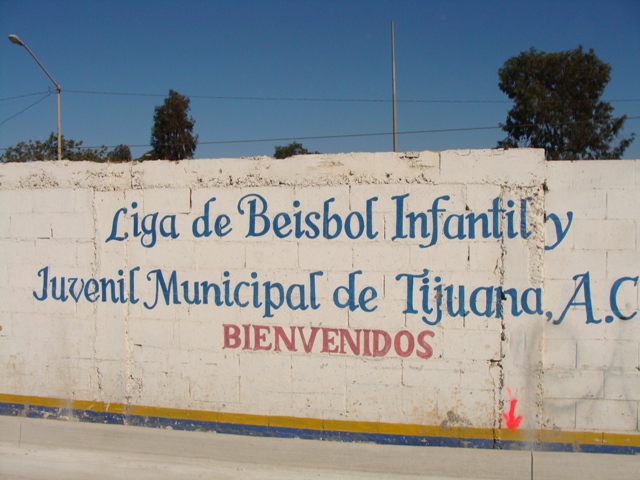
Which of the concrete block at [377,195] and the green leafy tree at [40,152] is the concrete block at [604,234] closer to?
the concrete block at [377,195]

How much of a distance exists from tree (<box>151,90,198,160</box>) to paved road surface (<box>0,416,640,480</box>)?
106 ft

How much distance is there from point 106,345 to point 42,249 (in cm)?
118

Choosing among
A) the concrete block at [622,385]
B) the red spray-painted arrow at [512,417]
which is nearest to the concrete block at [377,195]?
the red spray-painted arrow at [512,417]

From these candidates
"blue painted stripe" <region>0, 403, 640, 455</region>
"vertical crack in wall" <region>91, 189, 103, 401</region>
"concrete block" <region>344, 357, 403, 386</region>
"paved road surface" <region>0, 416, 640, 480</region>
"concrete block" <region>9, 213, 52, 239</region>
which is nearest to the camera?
"paved road surface" <region>0, 416, 640, 480</region>

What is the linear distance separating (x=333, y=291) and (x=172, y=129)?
34.3 meters

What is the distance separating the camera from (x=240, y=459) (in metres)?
4.66

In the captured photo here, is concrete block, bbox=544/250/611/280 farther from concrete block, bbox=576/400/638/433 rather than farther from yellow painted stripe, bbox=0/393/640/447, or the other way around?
yellow painted stripe, bbox=0/393/640/447

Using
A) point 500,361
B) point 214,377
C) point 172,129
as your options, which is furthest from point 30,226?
point 172,129

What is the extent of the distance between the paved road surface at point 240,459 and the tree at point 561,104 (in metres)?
24.6

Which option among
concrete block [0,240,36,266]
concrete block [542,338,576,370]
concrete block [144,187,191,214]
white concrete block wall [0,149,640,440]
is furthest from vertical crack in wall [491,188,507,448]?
concrete block [0,240,36,266]

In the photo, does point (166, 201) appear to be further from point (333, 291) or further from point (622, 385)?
point (622, 385)

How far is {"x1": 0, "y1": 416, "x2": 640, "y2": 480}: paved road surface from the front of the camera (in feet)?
13.9

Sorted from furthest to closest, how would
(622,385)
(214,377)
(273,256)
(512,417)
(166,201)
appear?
(166,201) < (214,377) < (273,256) < (512,417) < (622,385)

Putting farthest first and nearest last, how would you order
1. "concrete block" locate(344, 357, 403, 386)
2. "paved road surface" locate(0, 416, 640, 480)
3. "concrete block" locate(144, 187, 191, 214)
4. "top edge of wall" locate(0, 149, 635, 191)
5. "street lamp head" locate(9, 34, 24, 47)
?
"street lamp head" locate(9, 34, 24, 47) < "concrete block" locate(144, 187, 191, 214) < "concrete block" locate(344, 357, 403, 386) < "top edge of wall" locate(0, 149, 635, 191) < "paved road surface" locate(0, 416, 640, 480)
